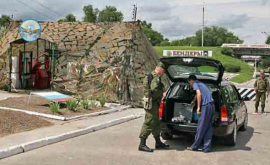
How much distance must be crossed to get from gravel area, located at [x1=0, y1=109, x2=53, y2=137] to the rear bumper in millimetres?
3436

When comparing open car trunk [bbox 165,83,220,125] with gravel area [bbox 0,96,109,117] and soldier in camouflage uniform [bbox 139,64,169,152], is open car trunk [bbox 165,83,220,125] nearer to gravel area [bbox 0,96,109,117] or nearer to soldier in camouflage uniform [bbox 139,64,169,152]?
soldier in camouflage uniform [bbox 139,64,169,152]

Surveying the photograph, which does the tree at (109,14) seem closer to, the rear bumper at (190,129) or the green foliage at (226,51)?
the green foliage at (226,51)

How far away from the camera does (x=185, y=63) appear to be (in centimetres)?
857

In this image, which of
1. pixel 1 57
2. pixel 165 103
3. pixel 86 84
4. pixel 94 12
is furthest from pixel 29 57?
pixel 94 12

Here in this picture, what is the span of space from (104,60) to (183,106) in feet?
27.4

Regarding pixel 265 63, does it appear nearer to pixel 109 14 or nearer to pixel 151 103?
pixel 109 14

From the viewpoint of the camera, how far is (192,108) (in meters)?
8.48

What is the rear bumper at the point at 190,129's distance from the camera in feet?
26.1

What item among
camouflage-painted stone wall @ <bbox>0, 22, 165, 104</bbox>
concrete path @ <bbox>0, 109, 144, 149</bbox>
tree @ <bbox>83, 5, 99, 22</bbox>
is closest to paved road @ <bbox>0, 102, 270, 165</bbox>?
concrete path @ <bbox>0, 109, 144, 149</bbox>

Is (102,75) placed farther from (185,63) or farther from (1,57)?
(185,63)

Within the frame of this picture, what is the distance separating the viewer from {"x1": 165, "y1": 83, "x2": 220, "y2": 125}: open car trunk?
27.5 feet

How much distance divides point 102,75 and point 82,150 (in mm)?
8717

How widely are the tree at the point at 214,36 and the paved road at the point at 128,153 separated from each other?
140 m

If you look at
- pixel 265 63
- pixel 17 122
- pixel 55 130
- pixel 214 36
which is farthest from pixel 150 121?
pixel 214 36
